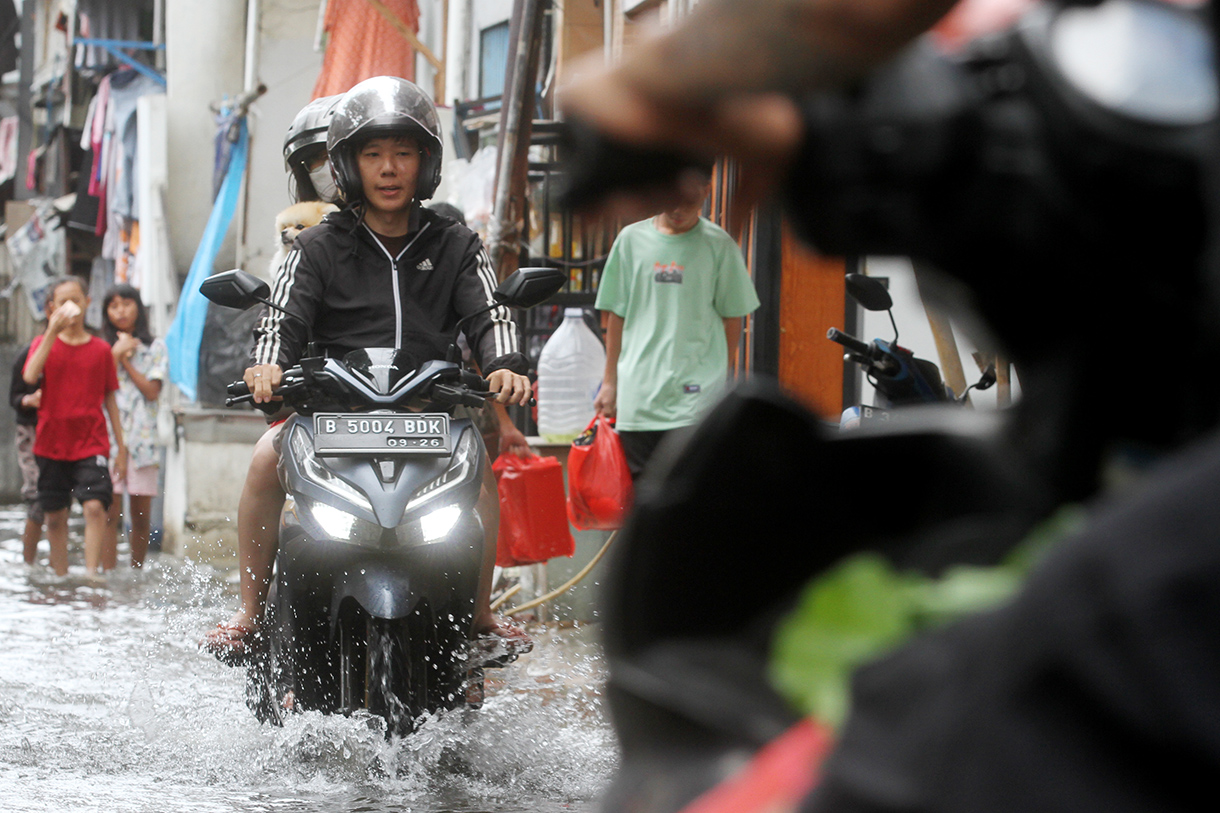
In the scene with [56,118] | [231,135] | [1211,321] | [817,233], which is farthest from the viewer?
[56,118]

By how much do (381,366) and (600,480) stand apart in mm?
1916

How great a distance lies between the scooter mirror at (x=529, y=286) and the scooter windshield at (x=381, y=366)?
14.2 inches

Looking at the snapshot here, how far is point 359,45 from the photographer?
41.3 feet

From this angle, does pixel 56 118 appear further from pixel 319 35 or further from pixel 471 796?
pixel 471 796

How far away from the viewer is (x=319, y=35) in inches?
525

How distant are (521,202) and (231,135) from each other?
6457mm

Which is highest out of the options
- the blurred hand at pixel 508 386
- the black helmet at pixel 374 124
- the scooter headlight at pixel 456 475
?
the black helmet at pixel 374 124

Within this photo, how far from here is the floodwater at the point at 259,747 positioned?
4.13 m

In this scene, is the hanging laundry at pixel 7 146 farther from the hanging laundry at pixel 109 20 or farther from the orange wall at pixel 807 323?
the orange wall at pixel 807 323

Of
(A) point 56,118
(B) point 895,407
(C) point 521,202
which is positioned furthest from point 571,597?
(A) point 56,118

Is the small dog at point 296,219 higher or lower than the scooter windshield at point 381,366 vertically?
higher

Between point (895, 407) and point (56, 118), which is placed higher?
point (56, 118)

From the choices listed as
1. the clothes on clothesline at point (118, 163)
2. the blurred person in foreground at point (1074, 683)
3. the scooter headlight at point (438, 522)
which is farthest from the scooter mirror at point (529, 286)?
the clothes on clothesline at point (118, 163)

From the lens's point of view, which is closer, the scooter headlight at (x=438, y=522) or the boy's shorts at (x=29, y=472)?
the scooter headlight at (x=438, y=522)
